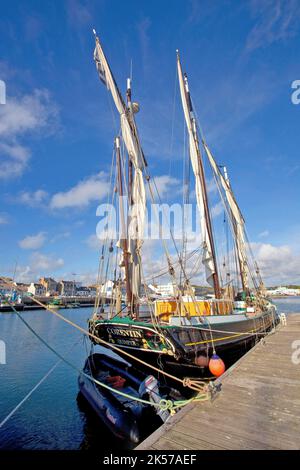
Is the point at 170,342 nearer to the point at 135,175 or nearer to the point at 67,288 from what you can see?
the point at 135,175

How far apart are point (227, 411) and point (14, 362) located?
2170cm

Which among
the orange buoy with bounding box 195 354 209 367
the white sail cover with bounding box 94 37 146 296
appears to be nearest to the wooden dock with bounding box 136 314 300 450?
the orange buoy with bounding box 195 354 209 367

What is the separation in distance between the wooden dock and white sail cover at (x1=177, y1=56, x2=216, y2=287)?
31.2ft

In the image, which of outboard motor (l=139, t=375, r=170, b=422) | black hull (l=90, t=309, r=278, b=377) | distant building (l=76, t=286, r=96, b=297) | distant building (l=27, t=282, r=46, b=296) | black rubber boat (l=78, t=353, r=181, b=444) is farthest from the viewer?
distant building (l=76, t=286, r=96, b=297)

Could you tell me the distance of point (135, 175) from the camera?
14.8m

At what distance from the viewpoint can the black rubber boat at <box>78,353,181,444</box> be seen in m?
8.45

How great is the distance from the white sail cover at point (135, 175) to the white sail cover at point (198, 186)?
645 centimetres

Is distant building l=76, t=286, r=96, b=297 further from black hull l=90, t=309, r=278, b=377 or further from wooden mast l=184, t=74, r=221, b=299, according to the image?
black hull l=90, t=309, r=278, b=377

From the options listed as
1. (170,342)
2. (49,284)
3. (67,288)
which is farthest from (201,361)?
(67,288)

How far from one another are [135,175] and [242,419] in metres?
12.6

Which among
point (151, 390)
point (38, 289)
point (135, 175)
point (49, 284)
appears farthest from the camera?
point (49, 284)
